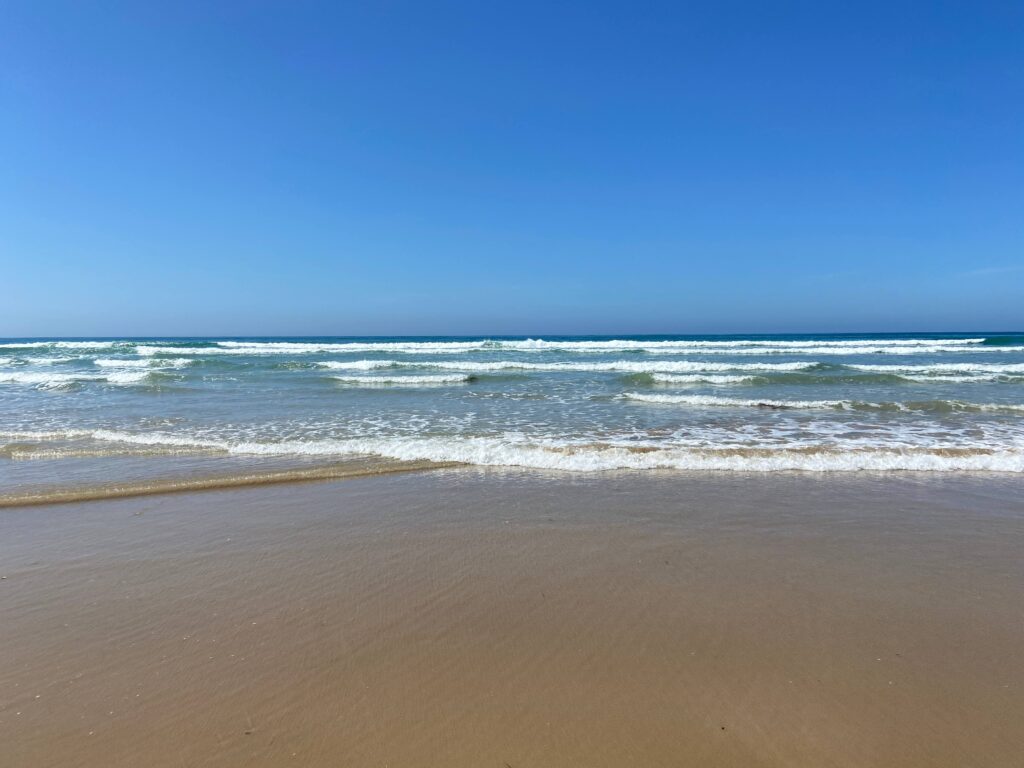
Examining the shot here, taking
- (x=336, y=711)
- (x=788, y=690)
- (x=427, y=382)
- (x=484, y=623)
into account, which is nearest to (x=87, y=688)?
(x=336, y=711)

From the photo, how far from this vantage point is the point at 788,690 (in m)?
2.82

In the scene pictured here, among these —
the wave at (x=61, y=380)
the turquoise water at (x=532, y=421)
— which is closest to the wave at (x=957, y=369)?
the turquoise water at (x=532, y=421)

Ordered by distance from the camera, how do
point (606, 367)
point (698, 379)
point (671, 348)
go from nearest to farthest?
point (698, 379) < point (606, 367) < point (671, 348)

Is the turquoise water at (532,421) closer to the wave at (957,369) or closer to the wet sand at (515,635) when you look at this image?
the wave at (957,369)

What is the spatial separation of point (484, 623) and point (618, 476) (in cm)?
399

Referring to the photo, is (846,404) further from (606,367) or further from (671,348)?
(671,348)

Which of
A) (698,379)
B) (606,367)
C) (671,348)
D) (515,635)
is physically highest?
(671,348)

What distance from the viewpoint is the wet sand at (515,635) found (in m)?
2.50

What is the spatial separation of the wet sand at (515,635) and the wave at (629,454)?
1.74m

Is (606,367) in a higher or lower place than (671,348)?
lower

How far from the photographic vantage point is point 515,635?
11.1 ft

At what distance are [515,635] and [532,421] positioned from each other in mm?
8051

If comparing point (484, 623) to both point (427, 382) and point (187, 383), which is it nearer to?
point (427, 382)

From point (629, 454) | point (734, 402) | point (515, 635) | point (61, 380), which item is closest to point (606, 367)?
point (734, 402)
